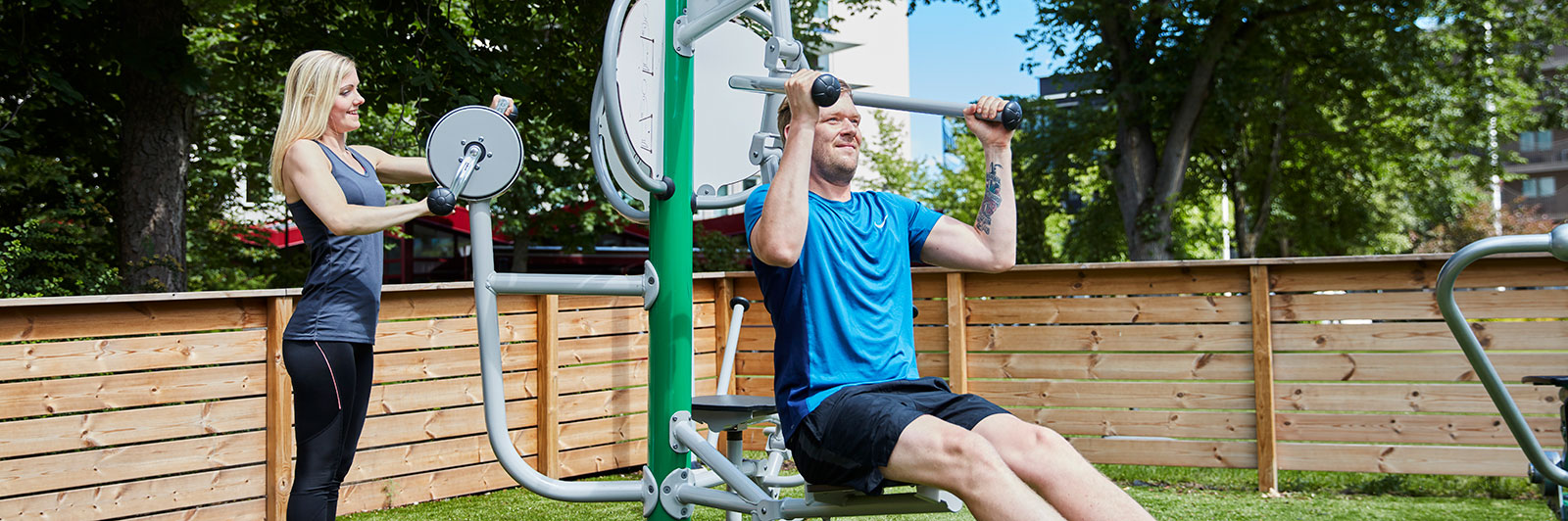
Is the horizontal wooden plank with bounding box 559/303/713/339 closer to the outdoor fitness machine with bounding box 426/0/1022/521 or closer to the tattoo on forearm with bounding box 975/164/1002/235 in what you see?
the outdoor fitness machine with bounding box 426/0/1022/521

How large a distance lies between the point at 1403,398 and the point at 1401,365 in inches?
4.6

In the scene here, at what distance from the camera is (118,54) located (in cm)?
504

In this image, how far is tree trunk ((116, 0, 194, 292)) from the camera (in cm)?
517

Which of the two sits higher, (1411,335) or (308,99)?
(308,99)

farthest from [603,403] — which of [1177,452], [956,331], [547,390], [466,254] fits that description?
[466,254]

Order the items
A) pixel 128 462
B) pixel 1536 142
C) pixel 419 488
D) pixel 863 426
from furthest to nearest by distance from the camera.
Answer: pixel 1536 142 < pixel 419 488 < pixel 128 462 < pixel 863 426

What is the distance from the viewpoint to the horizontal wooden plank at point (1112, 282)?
426 cm

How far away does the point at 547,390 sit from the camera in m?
4.38

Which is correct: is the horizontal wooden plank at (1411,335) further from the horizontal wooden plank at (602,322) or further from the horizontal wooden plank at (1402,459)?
the horizontal wooden plank at (602,322)

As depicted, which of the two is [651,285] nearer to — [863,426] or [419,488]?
[863,426]

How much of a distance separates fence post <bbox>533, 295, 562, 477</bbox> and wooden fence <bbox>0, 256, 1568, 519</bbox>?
1 cm

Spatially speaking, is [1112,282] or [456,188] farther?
[1112,282]

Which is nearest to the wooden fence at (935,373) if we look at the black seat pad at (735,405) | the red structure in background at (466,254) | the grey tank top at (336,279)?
the grey tank top at (336,279)

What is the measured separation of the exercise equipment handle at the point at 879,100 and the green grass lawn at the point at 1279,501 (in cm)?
215
